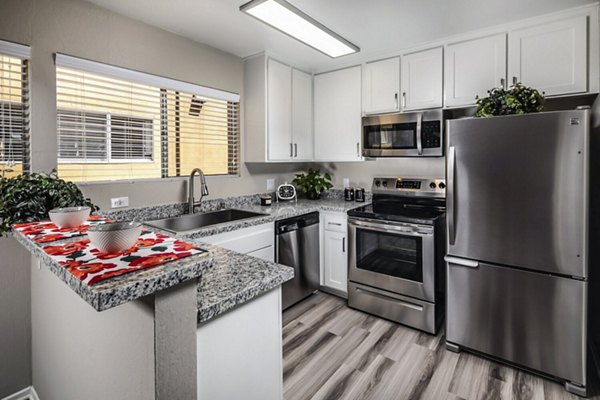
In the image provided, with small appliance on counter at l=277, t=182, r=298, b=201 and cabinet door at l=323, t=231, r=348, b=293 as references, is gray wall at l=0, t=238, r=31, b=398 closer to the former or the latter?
small appliance on counter at l=277, t=182, r=298, b=201

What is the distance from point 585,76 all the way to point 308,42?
1.98 meters

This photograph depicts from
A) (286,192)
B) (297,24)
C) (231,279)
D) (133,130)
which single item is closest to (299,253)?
(286,192)

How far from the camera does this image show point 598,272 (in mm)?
2248

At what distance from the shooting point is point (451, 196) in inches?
88.8

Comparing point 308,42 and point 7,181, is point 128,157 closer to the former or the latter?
point 7,181

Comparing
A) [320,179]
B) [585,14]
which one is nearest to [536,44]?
[585,14]

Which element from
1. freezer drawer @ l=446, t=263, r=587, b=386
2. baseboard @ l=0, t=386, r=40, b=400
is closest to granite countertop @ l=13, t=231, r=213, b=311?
baseboard @ l=0, t=386, r=40, b=400

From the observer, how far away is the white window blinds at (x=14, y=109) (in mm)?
1817

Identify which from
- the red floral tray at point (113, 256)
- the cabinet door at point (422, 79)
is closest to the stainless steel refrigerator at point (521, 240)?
the cabinet door at point (422, 79)

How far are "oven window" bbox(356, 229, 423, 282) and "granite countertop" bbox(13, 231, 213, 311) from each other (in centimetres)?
213

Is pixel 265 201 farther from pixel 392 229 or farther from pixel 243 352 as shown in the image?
pixel 243 352

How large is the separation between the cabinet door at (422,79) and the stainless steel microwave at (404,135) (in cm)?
12

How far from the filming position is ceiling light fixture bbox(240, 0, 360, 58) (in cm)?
195

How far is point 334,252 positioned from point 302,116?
1.54 metres
